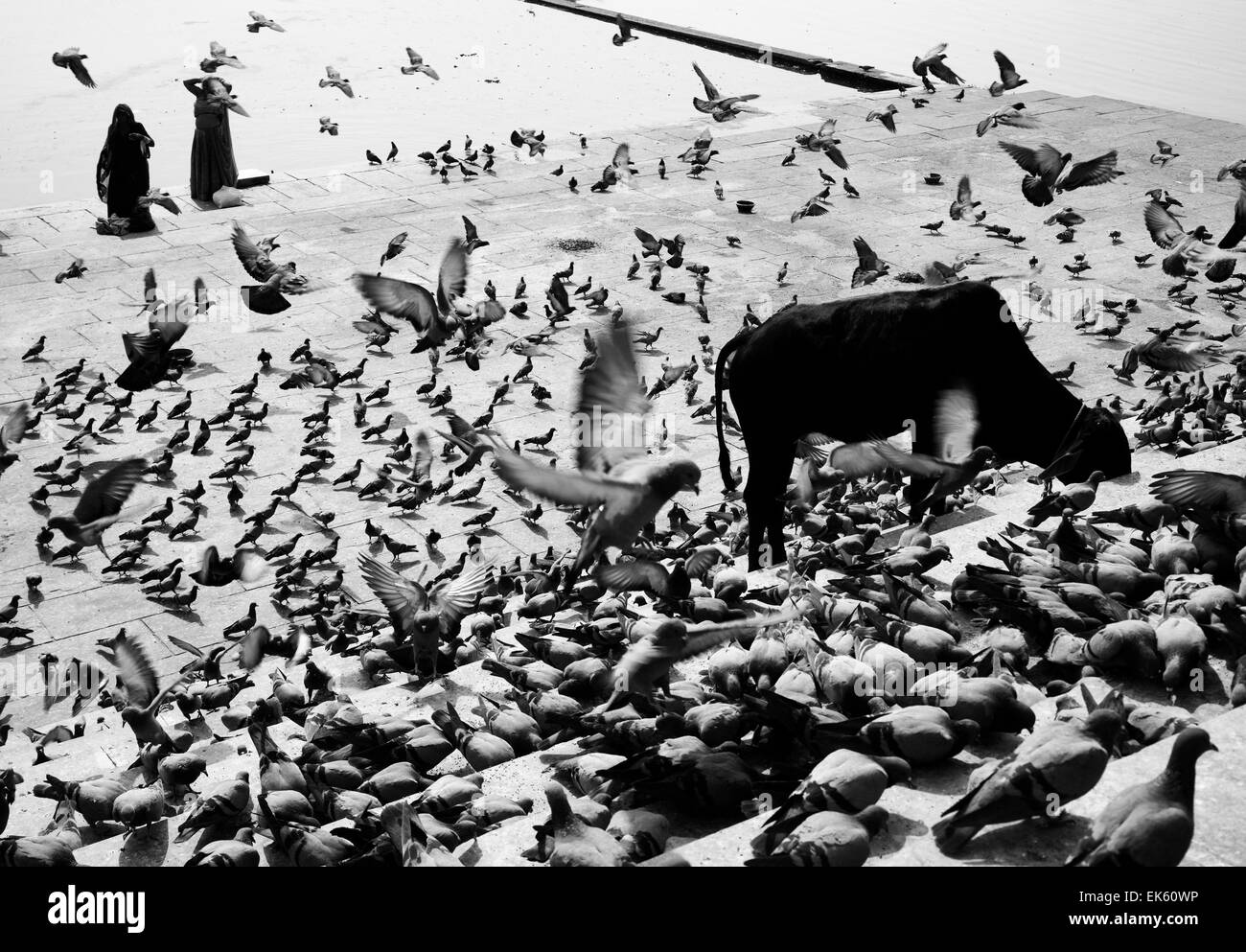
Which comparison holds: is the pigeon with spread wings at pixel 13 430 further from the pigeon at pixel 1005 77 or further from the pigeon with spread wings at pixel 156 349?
the pigeon at pixel 1005 77

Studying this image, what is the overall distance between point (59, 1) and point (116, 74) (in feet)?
37.0

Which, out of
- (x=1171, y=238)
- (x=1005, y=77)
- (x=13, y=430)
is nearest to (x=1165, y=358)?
(x=1171, y=238)

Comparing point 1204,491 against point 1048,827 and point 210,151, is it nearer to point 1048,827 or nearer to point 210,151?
point 1048,827

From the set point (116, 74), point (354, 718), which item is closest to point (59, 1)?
point (116, 74)

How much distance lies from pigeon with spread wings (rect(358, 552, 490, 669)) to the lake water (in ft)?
47.9

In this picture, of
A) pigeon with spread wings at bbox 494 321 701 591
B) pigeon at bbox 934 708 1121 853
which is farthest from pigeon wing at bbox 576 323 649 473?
pigeon at bbox 934 708 1121 853

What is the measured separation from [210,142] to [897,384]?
12.4 metres

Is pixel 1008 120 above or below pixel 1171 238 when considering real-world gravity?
above

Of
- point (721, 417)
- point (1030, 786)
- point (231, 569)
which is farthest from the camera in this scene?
point (721, 417)

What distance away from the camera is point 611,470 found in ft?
18.4

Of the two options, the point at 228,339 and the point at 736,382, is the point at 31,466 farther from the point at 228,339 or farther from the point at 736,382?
the point at 736,382

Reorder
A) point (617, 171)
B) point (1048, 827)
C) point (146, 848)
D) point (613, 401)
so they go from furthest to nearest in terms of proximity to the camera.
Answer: point (617, 171)
point (613, 401)
point (146, 848)
point (1048, 827)

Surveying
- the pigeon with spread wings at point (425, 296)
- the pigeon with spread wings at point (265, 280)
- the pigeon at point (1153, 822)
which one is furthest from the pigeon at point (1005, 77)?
the pigeon at point (1153, 822)
